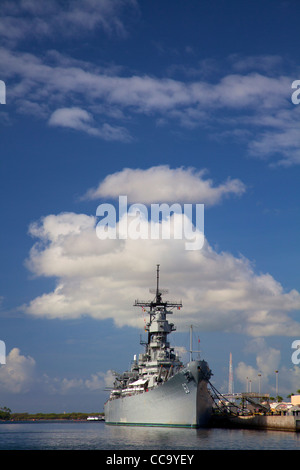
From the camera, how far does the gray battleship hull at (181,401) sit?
85.9 m

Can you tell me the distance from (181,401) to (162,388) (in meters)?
4.24

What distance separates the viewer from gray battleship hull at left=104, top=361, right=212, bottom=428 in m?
85.9

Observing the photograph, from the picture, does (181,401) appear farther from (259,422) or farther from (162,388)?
(259,422)

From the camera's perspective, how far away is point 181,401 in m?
86.9

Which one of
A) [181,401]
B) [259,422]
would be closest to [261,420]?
[259,422]

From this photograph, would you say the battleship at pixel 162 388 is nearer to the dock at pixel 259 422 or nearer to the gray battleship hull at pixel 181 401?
the gray battleship hull at pixel 181 401

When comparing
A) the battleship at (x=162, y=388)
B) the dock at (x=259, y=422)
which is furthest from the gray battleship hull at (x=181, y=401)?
the dock at (x=259, y=422)

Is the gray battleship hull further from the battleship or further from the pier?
the pier

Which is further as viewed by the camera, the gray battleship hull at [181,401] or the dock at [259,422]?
the dock at [259,422]

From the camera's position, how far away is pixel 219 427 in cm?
10219

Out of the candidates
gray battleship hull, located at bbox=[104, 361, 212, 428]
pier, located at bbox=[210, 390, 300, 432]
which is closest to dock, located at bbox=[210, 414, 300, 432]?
pier, located at bbox=[210, 390, 300, 432]
